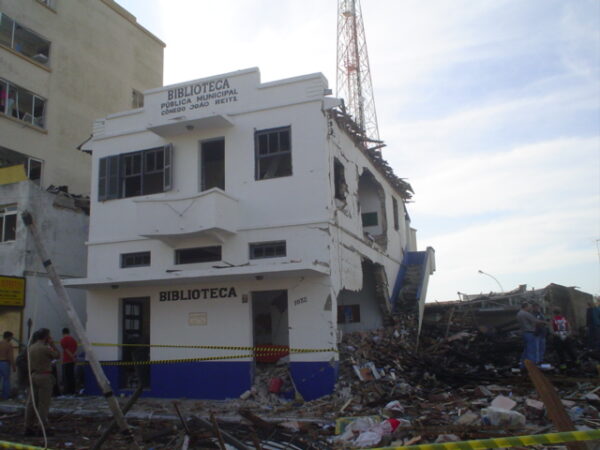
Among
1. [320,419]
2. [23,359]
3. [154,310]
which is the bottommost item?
[320,419]

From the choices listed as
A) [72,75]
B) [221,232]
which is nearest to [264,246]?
[221,232]

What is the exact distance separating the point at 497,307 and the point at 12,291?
16687 mm

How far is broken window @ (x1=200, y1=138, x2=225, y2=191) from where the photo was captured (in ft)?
51.2

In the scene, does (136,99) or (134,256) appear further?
(136,99)

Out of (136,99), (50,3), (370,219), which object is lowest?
(370,219)

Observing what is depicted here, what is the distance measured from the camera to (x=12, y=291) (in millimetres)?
15547

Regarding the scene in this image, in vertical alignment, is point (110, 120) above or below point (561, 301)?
above

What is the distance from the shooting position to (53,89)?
74.7ft

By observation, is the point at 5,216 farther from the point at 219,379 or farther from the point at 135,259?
the point at 219,379

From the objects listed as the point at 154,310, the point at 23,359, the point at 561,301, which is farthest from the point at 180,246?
the point at 561,301

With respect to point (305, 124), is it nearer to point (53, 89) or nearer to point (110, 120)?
point (110, 120)

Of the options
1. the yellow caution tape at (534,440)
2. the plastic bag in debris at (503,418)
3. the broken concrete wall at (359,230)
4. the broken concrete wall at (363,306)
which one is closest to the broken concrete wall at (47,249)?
the broken concrete wall at (359,230)

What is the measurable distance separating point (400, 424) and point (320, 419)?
212 cm

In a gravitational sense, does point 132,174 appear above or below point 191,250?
above
